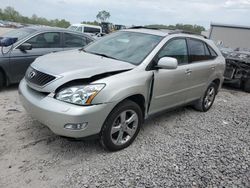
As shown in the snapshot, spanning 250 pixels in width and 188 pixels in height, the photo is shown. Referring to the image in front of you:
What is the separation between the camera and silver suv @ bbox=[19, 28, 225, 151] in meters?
2.87

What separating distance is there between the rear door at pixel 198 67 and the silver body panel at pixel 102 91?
0.55ft

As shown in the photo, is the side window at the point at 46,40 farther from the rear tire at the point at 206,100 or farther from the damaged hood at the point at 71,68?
the rear tire at the point at 206,100

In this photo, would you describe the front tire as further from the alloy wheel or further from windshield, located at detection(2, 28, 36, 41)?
windshield, located at detection(2, 28, 36, 41)

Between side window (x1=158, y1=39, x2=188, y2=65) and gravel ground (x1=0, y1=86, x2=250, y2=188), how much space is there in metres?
1.26

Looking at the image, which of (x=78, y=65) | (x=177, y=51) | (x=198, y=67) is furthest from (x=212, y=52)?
(x=78, y=65)

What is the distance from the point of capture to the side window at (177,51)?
3881 mm

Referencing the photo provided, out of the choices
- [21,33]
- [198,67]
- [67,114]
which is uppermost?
[21,33]

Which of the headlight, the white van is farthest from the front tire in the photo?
the white van

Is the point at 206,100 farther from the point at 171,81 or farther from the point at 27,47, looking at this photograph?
the point at 27,47

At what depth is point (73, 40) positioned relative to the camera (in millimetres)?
6605

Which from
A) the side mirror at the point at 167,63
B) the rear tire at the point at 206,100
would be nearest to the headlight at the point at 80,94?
the side mirror at the point at 167,63

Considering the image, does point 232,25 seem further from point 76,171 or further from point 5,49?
point 76,171

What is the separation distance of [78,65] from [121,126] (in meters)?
1.01

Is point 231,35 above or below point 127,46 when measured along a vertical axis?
above
